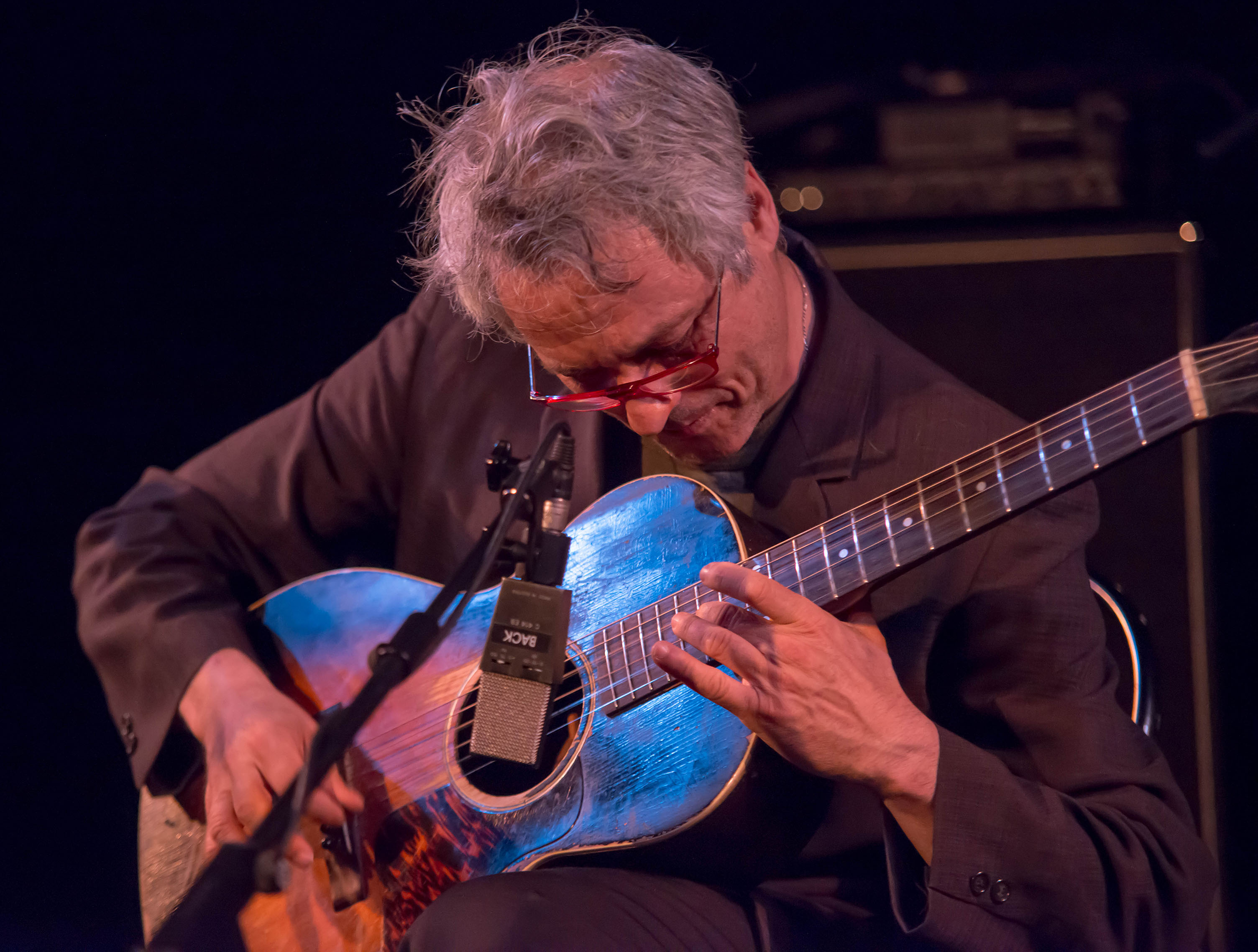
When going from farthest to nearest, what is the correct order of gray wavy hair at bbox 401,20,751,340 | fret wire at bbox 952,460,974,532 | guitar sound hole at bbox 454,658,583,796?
guitar sound hole at bbox 454,658,583,796
gray wavy hair at bbox 401,20,751,340
fret wire at bbox 952,460,974,532

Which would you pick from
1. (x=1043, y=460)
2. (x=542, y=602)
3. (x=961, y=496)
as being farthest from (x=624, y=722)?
(x=1043, y=460)

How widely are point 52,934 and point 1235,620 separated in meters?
2.96

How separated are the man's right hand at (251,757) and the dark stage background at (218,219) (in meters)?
1.07

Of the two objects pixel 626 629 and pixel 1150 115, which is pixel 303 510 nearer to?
pixel 626 629

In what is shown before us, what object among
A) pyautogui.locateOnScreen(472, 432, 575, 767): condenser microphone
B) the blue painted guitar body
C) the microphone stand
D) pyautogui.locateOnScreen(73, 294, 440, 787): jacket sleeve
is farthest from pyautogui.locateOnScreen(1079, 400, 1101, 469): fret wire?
pyautogui.locateOnScreen(73, 294, 440, 787): jacket sleeve

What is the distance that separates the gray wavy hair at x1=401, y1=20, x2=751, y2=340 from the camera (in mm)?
1525

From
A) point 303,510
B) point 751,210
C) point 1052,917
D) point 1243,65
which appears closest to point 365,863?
point 303,510

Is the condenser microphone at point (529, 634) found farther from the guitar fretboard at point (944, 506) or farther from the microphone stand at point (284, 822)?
the guitar fretboard at point (944, 506)

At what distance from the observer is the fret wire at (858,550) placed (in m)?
1.48

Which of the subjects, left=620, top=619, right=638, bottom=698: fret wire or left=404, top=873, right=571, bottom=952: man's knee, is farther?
left=620, top=619, right=638, bottom=698: fret wire

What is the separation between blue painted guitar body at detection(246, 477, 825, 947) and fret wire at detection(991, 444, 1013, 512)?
0.39 meters

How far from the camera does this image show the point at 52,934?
2.79 meters

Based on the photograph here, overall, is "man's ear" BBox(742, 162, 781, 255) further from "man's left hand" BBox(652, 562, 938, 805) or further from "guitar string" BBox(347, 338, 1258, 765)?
"man's left hand" BBox(652, 562, 938, 805)

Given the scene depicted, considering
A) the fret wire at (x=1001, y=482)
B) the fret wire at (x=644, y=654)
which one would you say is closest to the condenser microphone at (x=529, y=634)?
the fret wire at (x=644, y=654)
